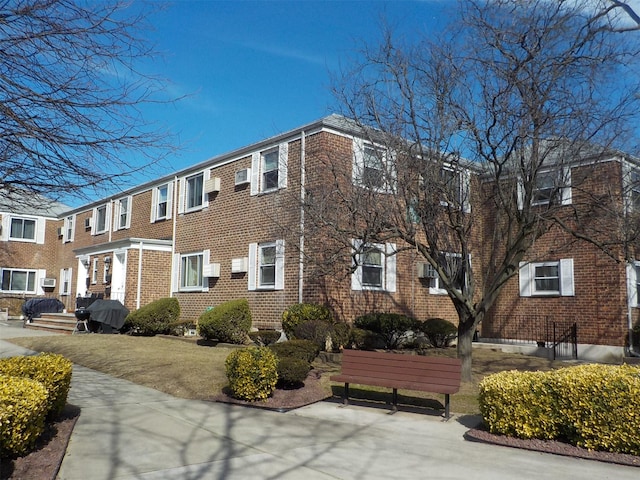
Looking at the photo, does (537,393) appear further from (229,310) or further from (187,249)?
(187,249)

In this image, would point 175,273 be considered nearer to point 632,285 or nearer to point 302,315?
point 302,315

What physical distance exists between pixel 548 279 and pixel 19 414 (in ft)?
52.7

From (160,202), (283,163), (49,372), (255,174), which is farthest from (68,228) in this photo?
(49,372)

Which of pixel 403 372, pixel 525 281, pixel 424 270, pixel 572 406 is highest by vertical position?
pixel 424 270

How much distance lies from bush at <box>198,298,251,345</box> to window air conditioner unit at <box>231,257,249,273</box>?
6.08 ft

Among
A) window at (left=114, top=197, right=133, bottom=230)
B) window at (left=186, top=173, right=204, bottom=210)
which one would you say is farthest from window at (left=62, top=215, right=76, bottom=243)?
window at (left=186, top=173, right=204, bottom=210)

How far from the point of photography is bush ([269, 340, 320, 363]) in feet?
35.5

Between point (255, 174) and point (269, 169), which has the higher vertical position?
point (269, 169)

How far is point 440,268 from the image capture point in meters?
11.1

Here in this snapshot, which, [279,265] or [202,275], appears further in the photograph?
[202,275]

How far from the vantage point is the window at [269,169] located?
1725cm

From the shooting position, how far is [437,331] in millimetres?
16891

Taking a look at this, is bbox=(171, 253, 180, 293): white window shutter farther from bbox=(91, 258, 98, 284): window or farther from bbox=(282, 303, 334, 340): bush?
bbox=(282, 303, 334, 340): bush

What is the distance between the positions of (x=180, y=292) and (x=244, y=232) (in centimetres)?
448
